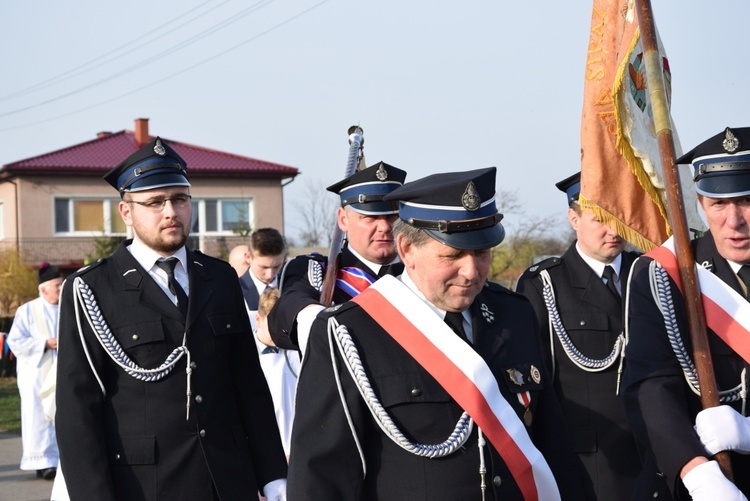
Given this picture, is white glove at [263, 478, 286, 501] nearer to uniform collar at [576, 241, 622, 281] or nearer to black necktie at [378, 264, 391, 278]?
black necktie at [378, 264, 391, 278]

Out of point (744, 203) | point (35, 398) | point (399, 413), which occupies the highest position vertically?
point (744, 203)

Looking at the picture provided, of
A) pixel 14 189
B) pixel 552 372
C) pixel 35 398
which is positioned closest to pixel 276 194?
pixel 14 189

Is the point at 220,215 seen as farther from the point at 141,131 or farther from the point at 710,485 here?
the point at 710,485

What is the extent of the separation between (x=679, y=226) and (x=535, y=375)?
2.61 ft

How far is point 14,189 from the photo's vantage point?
124 feet

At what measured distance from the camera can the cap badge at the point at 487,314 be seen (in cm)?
334

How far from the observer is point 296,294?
502 cm

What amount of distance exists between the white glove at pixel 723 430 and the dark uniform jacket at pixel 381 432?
17.2 inches

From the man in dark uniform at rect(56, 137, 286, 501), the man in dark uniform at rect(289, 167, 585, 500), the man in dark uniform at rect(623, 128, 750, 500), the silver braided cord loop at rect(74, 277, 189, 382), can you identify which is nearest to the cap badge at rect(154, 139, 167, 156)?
the man in dark uniform at rect(56, 137, 286, 501)

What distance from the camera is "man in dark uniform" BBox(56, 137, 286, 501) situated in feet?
14.1

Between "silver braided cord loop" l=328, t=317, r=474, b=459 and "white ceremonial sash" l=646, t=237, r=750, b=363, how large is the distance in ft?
3.32

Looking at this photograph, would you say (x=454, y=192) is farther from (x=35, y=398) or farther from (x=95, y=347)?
(x=35, y=398)

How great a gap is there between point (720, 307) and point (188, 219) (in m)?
2.18

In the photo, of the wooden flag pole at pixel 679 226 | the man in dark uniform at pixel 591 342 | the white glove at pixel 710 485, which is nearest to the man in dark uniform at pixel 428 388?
the white glove at pixel 710 485
